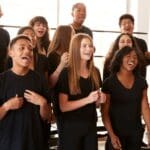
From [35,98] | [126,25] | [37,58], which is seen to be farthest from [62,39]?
[126,25]

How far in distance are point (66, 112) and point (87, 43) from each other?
54 centimetres

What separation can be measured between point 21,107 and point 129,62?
3.16ft

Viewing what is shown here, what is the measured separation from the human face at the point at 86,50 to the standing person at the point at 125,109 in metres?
0.25

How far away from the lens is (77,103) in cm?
253

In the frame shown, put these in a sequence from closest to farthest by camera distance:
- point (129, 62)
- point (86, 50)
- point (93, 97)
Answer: point (93, 97)
point (86, 50)
point (129, 62)

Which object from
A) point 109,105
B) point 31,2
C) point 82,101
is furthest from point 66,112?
point 31,2

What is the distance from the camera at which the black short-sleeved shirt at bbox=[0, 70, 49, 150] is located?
7.31ft

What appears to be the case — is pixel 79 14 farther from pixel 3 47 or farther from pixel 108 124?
pixel 108 124

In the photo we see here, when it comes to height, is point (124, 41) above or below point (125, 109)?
above

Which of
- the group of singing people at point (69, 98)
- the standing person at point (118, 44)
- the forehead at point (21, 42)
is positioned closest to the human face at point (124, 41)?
the standing person at point (118, 44)

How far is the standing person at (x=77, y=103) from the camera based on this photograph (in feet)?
8.45

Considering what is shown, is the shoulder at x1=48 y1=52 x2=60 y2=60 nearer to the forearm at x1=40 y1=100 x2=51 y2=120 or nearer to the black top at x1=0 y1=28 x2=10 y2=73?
the black top at x1=0 y1=28 x2=10 y2=73

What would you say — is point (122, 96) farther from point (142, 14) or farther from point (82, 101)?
point (142, 14)

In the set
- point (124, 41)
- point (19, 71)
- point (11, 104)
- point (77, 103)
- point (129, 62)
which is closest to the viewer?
point (11, 104)
